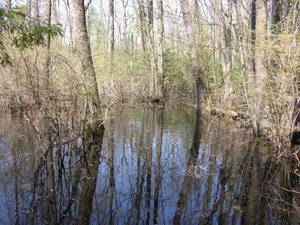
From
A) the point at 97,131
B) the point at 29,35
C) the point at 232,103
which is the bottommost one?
the point at 97,131

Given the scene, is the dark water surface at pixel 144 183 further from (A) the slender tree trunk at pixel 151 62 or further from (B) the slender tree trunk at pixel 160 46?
(B) the slender tree trunk at pixel 160 46

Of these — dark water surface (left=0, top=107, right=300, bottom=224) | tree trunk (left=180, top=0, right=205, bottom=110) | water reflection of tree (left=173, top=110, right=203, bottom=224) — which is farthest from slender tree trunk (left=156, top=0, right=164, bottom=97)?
dark water surface (left=0, top=107, right=300, bottom=224)

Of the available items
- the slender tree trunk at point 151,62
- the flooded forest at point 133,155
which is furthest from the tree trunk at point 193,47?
the slender tree trunk at point 151,62

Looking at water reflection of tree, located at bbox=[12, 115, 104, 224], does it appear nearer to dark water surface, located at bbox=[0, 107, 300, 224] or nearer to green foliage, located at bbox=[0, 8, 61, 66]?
dark water surface, located at bbox=[0, 107, 300, 224]

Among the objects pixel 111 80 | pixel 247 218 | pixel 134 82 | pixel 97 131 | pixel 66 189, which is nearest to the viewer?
pixel 247 218

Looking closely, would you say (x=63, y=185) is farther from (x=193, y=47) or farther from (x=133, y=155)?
(x=193, y=47)

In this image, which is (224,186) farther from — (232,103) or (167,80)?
(167,80)

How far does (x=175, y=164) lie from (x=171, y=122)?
4.70 m

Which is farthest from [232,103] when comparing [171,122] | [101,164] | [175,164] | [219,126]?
[101,164]

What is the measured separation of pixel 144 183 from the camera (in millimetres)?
4047

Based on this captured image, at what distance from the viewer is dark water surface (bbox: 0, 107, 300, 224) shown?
3.13 metres

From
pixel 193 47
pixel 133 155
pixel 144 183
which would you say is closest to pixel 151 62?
pixel 193 47

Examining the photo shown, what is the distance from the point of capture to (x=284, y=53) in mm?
4891

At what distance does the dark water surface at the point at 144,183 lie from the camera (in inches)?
123
